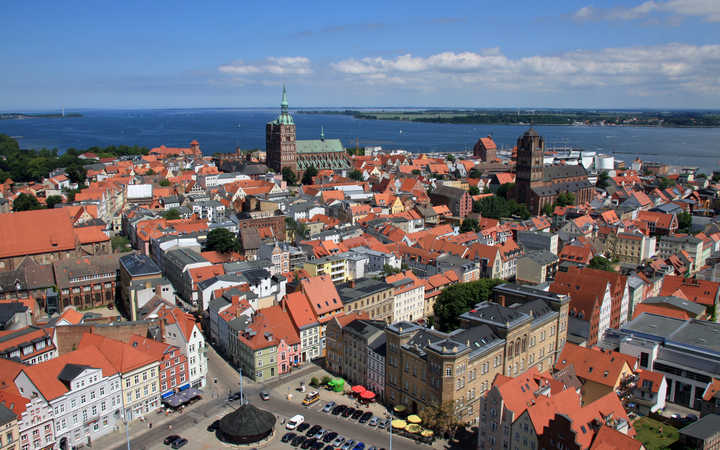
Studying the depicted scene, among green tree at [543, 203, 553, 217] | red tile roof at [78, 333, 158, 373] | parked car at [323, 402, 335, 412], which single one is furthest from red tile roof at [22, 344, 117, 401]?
green tree at [543, 203, 553, 217]

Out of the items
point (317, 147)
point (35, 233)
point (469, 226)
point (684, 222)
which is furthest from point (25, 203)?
point (684, 222)

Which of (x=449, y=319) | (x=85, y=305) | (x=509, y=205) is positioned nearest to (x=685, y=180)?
(x=509, y=205)

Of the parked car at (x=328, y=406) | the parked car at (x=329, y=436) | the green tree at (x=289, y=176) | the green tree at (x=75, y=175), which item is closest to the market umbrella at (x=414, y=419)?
the parked car at (x=329, y=436)

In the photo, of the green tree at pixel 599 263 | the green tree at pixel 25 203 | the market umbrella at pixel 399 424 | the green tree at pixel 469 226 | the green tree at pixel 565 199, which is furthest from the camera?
the green tree at pixel 565 199

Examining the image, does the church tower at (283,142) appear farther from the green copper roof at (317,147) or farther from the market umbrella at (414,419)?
the market umbrella at (414,419)

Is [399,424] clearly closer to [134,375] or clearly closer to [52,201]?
[134,375]

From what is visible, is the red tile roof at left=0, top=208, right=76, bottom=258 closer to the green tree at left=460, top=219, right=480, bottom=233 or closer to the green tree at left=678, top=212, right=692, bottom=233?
the green tree at left=460, top=219, right=480, bottom=233
